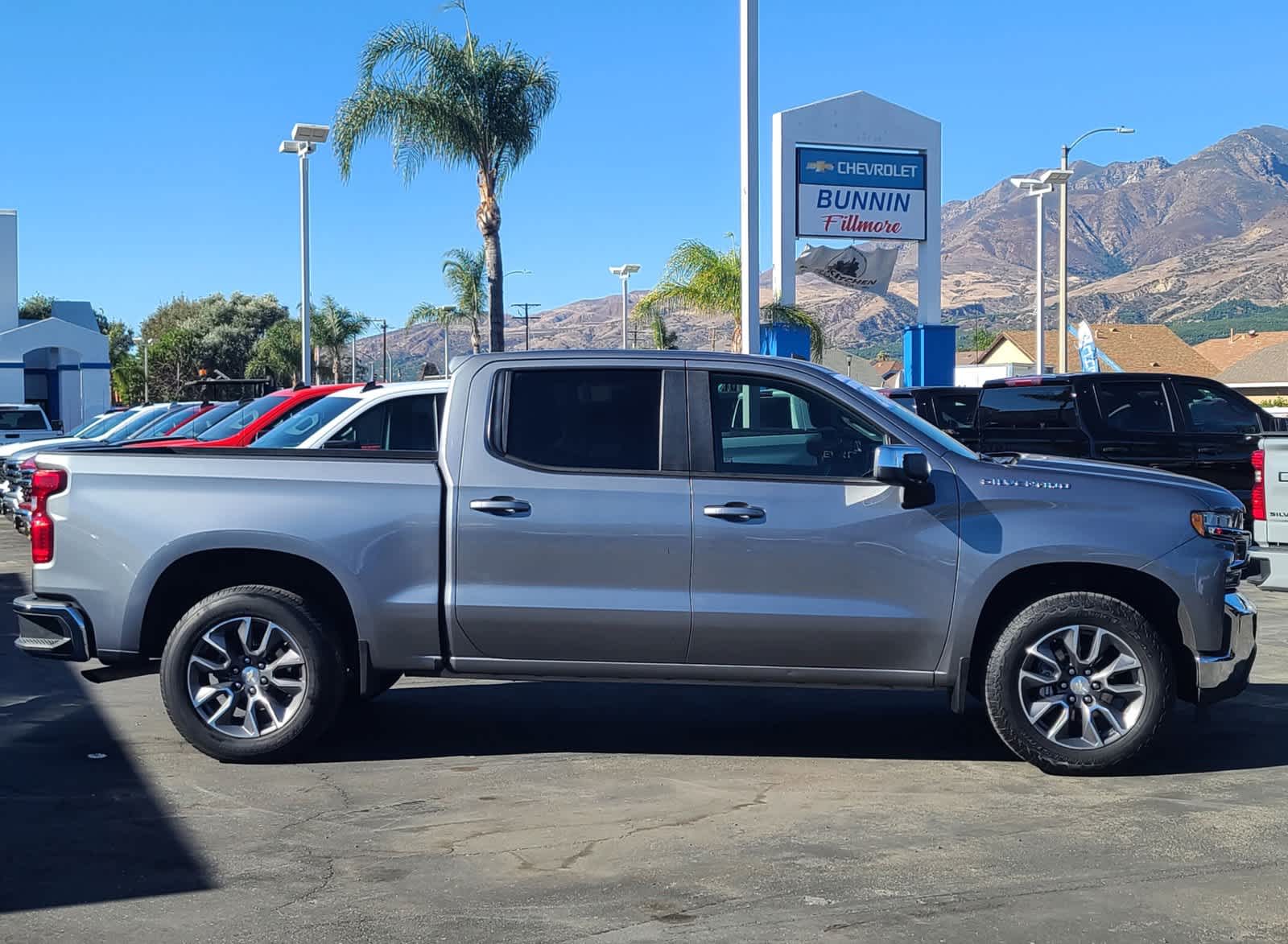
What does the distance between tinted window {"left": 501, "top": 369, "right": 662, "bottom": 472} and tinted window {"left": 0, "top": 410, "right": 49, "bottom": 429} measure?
21.0 meters

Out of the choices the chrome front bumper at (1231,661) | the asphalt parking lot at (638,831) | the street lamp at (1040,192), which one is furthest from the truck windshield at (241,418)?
the street lamp at (1040,192)

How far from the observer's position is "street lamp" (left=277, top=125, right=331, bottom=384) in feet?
93.0

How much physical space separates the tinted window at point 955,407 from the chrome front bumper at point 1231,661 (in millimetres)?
11073

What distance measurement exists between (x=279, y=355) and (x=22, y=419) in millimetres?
54138

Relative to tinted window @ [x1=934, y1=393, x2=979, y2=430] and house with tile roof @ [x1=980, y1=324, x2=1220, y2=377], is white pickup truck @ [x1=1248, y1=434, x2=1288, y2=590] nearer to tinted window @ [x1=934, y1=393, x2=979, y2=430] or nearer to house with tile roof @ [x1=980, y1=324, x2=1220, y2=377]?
tinted window @ [x1=934, y1=393, x2=979, y2=430]

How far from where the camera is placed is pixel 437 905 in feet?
16.0

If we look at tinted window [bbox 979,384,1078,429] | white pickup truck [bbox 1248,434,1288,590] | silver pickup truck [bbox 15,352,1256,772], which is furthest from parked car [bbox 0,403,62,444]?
white pickup truck [bbox 1248,434,1288,590]

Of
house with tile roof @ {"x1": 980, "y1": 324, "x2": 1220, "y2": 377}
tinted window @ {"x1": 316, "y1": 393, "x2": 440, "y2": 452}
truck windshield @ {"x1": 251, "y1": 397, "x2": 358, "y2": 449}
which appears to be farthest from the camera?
house with tile roof @ {"x1": 980, "y1": 324, "x2": 1220, "y2": 377}

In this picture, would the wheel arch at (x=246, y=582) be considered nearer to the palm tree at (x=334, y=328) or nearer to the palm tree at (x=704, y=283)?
the palm tree at (x=704, y=283)

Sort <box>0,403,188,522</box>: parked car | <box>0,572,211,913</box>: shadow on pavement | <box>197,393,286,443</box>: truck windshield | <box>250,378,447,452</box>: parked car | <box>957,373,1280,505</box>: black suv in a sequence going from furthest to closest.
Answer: <box>0,403,188,522</box>: parked car
<box>957,373,1280,505</box>: black suv
<box>197,393,286,443</box>: truck windshield
<box>250,378,447,452</box>: parked car
<box>0,572,211,913</box>: shadow on pavement

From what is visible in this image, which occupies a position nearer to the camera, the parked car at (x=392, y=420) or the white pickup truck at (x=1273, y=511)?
the parked car at (x=392, y=420)

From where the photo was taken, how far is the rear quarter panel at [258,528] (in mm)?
6625

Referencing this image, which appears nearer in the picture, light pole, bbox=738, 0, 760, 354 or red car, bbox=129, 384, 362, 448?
red car, bbox=129, 384, 362, 448

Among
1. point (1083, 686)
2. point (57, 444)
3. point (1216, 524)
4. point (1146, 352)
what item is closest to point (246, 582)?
point (1083, 686)
